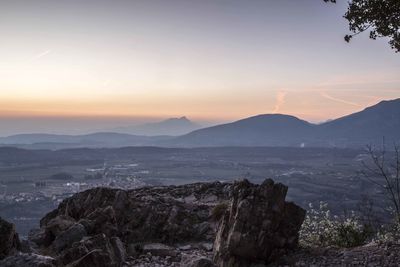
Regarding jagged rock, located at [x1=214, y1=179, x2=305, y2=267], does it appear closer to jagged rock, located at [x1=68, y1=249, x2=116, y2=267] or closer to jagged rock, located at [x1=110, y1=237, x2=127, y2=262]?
jagged rock, located at [x1=110, y1=237, x2=127, y2=262]

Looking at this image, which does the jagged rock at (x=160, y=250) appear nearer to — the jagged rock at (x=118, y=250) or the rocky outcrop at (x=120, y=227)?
the rocky outcrop at (x=120, y=227)

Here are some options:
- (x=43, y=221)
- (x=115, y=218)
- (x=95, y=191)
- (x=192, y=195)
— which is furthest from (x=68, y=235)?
(x=192, y=195)

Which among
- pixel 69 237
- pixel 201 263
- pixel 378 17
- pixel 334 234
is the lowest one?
pixel 334 234

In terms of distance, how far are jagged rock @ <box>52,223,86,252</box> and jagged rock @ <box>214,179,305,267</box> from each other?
6043 mm

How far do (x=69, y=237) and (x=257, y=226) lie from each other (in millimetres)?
8156

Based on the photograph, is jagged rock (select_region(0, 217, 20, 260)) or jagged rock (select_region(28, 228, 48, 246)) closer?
jagged rock (select_region(0, 217, 20, 260))

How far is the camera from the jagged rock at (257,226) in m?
16.2

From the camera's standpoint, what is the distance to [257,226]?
1675cm

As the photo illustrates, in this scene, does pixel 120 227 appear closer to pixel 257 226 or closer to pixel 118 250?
pixel 118 250

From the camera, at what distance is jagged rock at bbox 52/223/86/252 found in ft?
58.9

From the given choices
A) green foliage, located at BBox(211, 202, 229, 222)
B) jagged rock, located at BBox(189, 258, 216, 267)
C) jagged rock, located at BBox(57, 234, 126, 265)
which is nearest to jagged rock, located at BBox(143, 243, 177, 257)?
jagged rock, located at BBox(57, 234, 126, 265)

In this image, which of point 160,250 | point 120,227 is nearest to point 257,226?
point 160,250

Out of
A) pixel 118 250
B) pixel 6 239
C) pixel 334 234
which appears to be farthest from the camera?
pixel 334 234

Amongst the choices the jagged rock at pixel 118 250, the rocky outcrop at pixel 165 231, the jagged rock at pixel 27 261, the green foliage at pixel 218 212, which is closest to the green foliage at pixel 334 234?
the rocky outcrop at pixel 165 231
